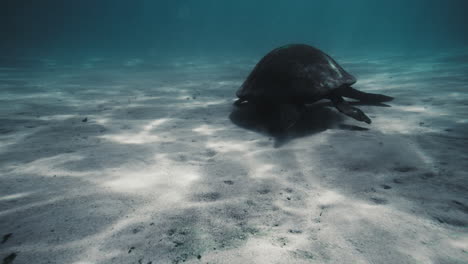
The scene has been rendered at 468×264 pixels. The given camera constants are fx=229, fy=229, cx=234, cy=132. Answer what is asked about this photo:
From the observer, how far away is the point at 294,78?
399 centimetres

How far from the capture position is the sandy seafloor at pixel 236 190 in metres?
1.55

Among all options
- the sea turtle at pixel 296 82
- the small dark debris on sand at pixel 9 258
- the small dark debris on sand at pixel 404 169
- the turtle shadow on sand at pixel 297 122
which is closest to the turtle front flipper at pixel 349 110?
the sea turtle at pixel 296 82

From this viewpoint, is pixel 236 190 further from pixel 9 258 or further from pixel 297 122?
pixel 297 122

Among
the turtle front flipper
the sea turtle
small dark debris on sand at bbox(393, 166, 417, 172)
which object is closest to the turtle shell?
the sea turtle

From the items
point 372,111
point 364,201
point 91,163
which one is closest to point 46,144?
point 91,163

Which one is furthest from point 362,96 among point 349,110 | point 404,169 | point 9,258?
point 9,258

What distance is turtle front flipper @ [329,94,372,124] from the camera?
362 centimetres

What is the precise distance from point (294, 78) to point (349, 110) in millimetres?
1045

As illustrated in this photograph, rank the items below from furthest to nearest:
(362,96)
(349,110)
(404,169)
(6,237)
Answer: (362,96)
(349,110)
(404,169)
(6,237)

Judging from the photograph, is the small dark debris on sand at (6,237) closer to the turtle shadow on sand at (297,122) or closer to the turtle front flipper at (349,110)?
the turtle shadow on sand at (297,122)

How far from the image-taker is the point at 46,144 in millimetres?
3320

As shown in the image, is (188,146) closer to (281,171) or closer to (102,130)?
(281,171)

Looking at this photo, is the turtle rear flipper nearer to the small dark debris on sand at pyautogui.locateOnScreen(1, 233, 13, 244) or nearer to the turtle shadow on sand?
the turtle shadow on sand

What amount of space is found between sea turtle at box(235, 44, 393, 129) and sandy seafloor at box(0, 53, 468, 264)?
1.19ft
